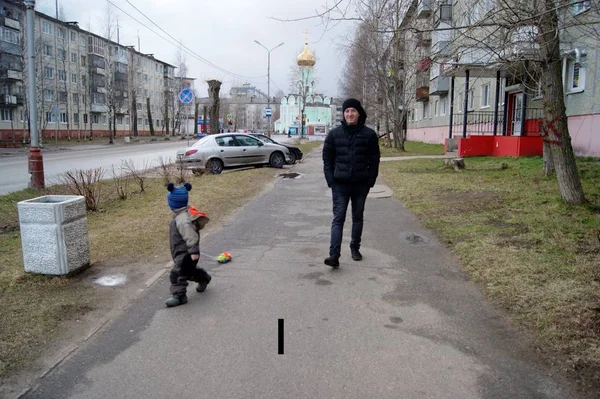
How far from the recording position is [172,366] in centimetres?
317

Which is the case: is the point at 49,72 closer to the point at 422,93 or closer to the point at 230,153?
the point at 422,93

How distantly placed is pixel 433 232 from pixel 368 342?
394cm

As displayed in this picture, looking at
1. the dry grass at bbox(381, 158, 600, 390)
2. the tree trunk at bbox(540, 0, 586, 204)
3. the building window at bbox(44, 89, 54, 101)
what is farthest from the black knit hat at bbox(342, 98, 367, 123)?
the building window at bbox(44, 89, 54, 101)

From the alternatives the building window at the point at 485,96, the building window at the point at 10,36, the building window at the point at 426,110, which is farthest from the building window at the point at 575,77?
the building window at the point at 10,36

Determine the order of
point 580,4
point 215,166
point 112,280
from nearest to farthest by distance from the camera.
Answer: point 112,280 < point 580,4 < point 215,166

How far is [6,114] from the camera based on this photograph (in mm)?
47719

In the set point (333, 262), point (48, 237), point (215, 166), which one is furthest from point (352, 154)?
point (215, 166)

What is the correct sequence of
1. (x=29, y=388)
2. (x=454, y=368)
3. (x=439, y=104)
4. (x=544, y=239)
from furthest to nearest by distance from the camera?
(x=439, y=104), (x=544, y=239), (x=454, y=368), (x=29, y=388)

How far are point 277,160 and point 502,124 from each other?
10250 mm

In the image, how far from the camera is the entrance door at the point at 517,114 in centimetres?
1973

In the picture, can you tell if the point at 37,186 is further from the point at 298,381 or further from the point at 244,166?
the point at 298,381

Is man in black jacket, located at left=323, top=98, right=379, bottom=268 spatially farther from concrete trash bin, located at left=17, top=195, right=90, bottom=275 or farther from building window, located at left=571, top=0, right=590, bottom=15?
concrete trash bin, located at left=17, top=195, right=90, bottom=275

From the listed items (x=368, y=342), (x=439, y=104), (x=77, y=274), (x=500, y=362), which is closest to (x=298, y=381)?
(x=368, y=342)

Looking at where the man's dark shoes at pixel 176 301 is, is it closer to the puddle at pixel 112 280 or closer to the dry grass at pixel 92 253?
the dry grass at pixel 92 253
